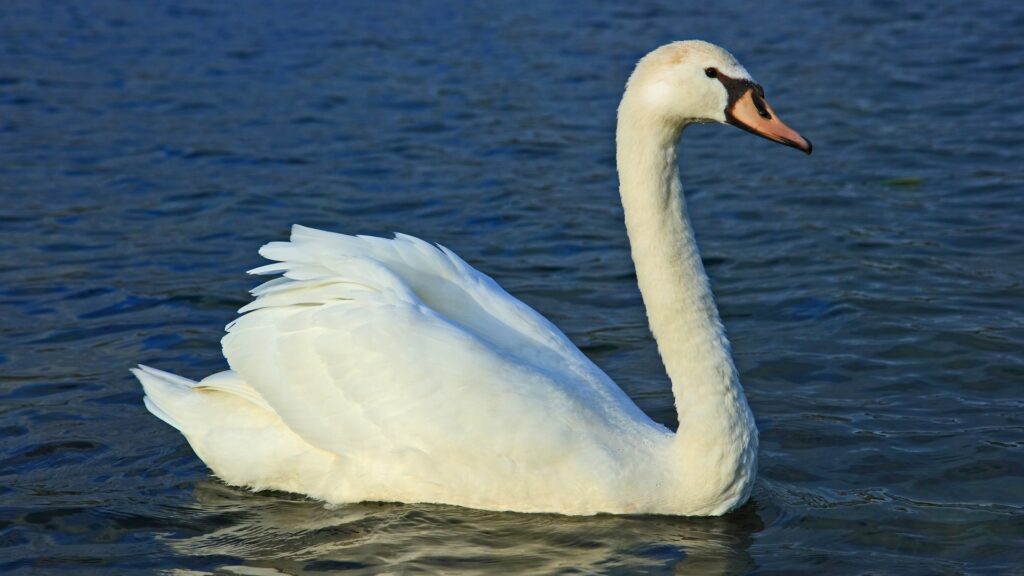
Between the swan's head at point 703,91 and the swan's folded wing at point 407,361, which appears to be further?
the swan's folded wing at point 407,361

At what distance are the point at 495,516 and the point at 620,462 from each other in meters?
0.55

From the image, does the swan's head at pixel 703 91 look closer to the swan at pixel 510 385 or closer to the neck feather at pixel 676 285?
the swan at pixel 510 385

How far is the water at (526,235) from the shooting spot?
19.1 feet

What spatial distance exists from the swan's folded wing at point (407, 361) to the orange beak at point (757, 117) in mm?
1257

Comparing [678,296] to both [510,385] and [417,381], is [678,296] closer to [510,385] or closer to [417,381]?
[510,385]

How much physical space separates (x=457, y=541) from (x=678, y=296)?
4.26 ft

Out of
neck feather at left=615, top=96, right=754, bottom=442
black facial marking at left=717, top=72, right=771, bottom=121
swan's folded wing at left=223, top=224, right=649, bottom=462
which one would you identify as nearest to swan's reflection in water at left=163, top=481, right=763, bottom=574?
swan's folded wing at left=223, top=224, right=649, bottom=462

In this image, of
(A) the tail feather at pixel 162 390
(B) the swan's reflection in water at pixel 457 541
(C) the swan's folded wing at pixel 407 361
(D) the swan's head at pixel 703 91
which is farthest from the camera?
(A) the tail feather at pixel 162 390

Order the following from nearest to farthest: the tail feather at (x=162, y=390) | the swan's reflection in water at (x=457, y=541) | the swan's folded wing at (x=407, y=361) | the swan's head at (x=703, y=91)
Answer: the swan's reflection in water at (x=457, y=541) → the swan's head at (x=703, y=91) → the swan's folded wing at (x=407, y=361) → the tail feather at (x=162, y=390)

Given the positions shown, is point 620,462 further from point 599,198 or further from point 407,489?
point 599,198

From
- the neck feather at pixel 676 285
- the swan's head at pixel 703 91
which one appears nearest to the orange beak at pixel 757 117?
the swan's head at pixel 703 91

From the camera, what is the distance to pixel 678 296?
232 inches

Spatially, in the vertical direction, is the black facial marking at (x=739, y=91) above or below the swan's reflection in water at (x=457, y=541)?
above

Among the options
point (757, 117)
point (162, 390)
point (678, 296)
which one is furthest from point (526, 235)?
point (757, 117)
